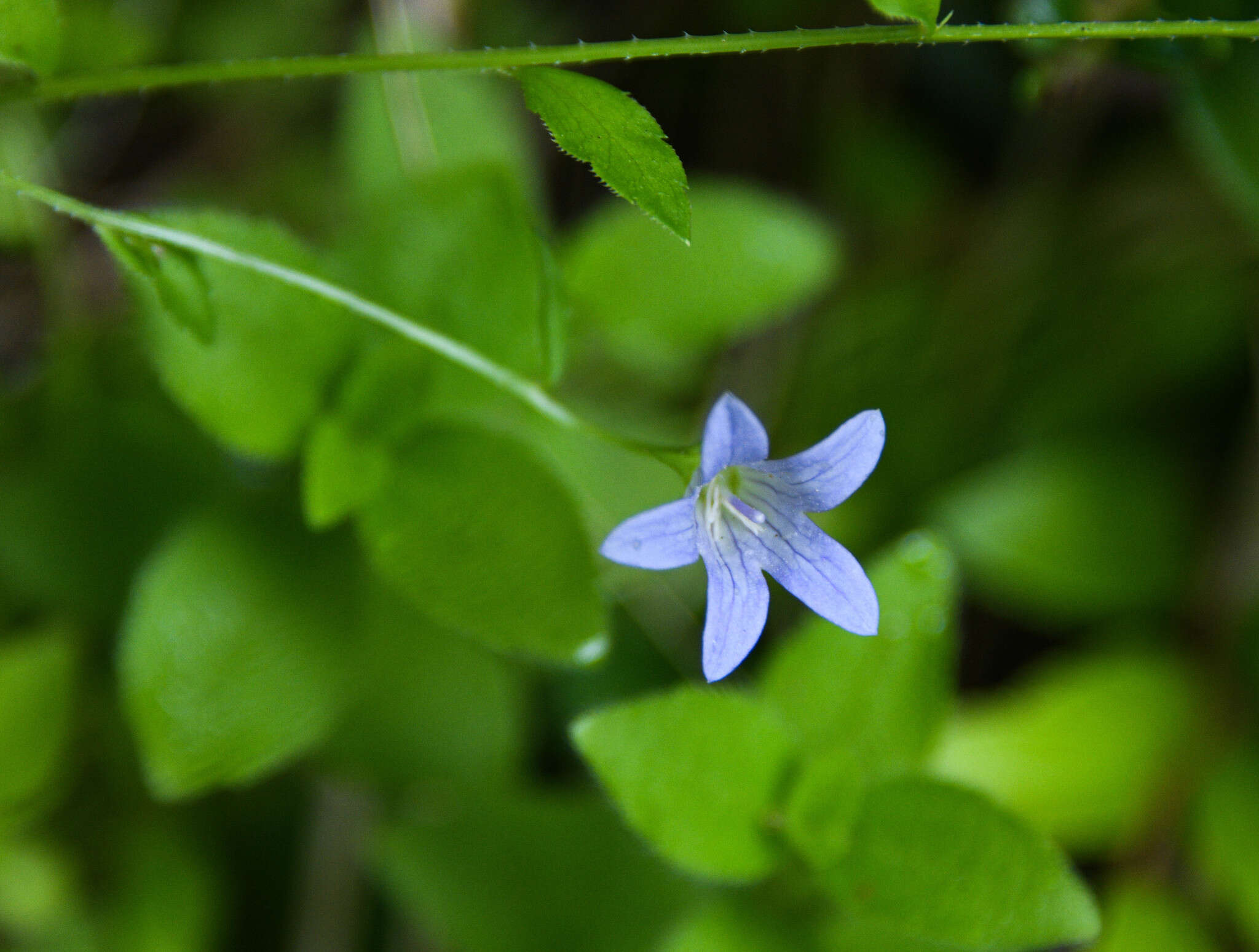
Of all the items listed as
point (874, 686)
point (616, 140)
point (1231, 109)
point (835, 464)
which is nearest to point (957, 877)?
point (874, 686)

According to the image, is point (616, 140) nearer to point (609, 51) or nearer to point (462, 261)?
point (609, 51)

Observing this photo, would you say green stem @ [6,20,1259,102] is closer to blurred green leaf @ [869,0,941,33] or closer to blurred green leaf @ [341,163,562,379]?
blurred green leaf @ [869,0,941,33]

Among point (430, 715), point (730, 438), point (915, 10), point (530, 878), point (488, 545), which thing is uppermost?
point (915, 10)

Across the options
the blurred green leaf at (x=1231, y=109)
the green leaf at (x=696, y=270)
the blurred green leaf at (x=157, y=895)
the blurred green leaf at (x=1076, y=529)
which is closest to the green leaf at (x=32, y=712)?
the blurred green leaf at (x=157, y=895)

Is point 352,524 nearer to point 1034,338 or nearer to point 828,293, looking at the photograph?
point 828,293

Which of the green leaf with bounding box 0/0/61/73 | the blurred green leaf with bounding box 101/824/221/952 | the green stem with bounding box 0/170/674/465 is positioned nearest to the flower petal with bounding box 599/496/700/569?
the green stem with bounding box 0/170/674/465

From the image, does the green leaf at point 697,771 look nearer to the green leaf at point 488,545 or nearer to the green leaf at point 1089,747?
the green leaf at point 488,545

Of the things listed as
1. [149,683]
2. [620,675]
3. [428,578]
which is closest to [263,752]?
[149,683]

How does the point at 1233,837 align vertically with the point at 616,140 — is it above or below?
below
